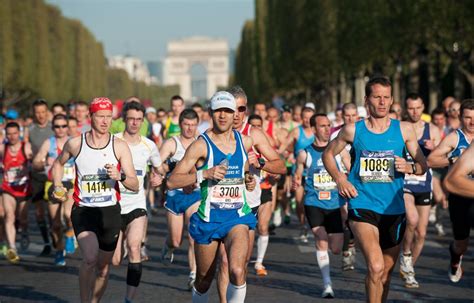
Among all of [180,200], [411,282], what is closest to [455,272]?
[411,282]

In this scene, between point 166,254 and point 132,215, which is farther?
point 166,254

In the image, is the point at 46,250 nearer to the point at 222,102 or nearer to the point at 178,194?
the point at 178,194

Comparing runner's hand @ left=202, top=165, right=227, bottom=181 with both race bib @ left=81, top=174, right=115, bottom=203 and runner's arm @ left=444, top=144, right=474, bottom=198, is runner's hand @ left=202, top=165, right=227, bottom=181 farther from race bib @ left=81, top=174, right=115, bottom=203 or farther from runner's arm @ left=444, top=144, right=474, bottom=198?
runner's arm @ left=444, top=144, right=474, bottom=198

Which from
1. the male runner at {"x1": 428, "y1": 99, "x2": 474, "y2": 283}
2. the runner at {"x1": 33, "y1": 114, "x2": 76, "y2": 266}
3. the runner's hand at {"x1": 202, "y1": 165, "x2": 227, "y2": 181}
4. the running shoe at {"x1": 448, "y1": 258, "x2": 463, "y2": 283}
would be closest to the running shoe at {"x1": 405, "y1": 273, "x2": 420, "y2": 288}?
the running shoe at {"x1": 448, "y1": 258, "x2": 463, "y2": 283}

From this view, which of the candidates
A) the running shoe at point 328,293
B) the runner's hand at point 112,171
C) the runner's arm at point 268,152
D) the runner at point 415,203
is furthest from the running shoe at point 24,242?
the runner's arm at point 268,152

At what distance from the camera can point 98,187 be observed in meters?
10.3

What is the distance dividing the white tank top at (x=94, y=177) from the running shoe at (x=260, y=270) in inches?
158

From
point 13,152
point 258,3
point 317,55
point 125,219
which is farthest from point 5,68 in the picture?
point 125,219

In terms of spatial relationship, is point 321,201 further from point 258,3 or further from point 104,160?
point 258,3

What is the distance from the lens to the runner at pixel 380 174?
9555mm

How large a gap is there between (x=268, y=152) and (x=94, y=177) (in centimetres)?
151

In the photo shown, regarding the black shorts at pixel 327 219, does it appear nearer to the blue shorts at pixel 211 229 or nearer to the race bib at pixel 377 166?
the race bib at pixel 377 166

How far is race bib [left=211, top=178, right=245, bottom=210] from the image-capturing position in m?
9.11

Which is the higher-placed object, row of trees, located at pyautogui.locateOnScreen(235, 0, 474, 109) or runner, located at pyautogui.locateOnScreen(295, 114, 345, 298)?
row of trees, located at pyautogui.locateOnScreen(235, 0, 474, 109)
